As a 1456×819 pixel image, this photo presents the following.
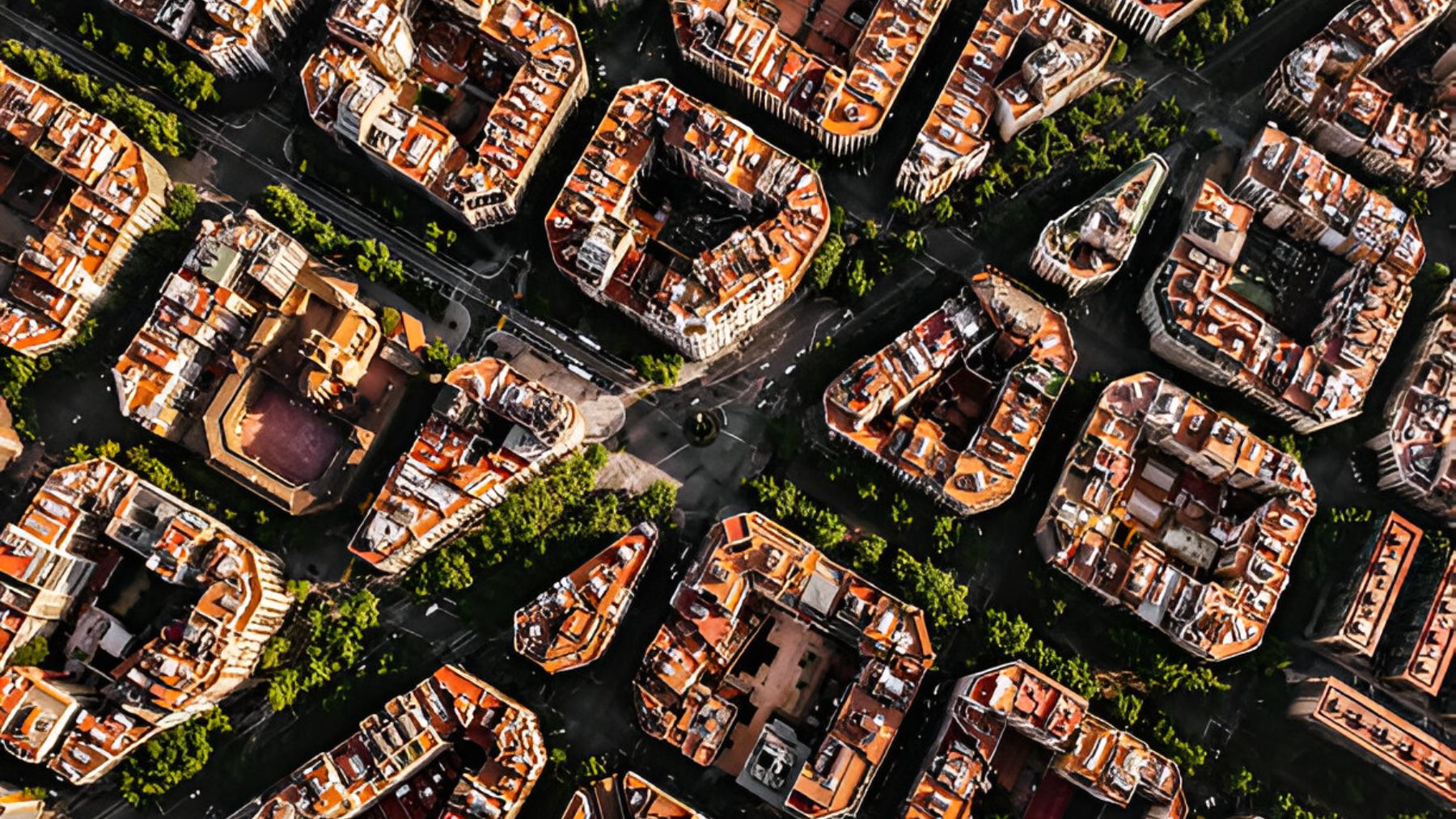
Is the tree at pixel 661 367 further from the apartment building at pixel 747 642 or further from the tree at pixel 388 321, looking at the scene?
the tree at pixel 388 321

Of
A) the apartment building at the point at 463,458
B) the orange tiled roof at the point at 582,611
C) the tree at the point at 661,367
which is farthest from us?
the tree at the point at 661,367

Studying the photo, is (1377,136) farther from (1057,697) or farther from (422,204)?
(422,204)

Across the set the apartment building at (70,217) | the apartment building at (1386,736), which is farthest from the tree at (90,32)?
the apartment building at (1386,736)

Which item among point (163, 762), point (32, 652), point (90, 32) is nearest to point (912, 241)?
point (163, 762)

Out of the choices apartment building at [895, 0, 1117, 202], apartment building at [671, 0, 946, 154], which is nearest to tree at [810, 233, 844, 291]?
apartment building at [895, 0, 1117, 202]

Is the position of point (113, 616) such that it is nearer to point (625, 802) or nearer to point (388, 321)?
point (388, 321)

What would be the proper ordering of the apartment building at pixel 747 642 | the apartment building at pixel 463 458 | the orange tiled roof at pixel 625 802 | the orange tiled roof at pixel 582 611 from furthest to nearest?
the apartment building at pixel 463 458 → the orange tiled roof at pixel 582 611 → the apartment building at pixel 747 642 → the orange tiled roof at pixel 625 802

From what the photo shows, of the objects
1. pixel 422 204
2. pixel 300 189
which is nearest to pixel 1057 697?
pixel 422 204
